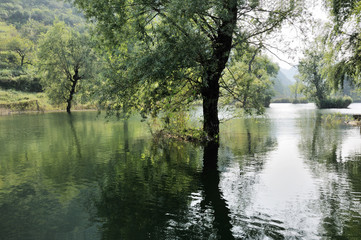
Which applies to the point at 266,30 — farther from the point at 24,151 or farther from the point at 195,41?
the point at 24,151

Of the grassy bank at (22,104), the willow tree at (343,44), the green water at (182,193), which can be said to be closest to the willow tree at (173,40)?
the green water at (182,193)

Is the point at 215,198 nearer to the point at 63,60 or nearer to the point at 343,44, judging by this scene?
the point at 343,44

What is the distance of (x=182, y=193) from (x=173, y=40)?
272 inches

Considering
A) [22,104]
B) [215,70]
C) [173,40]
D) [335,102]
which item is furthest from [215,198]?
[335,102]

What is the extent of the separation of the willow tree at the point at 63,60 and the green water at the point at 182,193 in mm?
40160

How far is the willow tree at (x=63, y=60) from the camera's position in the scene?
173 feet

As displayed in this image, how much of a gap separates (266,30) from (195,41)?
4.97 meters

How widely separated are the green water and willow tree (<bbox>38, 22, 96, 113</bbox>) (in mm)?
40160

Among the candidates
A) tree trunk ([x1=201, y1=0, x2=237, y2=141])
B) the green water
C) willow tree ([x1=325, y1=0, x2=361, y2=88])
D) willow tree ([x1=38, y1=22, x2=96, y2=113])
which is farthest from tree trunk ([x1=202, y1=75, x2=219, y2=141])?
willow tree ([x1=38, y1=22, x2=96, y2=113])

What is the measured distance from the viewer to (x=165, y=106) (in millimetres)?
15961

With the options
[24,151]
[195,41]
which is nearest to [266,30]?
[195,41]

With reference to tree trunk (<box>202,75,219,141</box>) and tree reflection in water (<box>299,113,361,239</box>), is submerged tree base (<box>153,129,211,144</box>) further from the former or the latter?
tree reflection in water (<box>299,113,361,239</box>)

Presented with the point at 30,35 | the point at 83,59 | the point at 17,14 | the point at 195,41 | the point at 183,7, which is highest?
the point at 17,14

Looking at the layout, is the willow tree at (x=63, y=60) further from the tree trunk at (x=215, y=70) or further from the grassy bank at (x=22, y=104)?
the tree trunk at (x=215, y=70)
